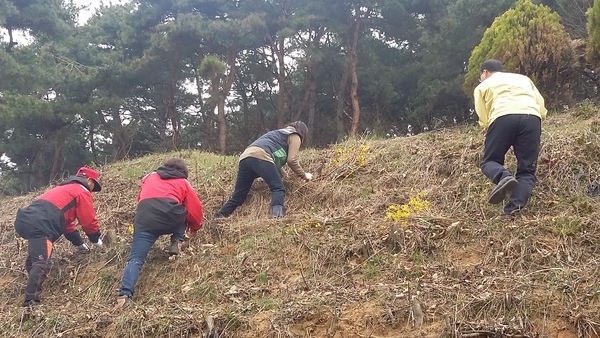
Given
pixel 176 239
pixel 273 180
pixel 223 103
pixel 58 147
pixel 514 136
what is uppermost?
pixel 223 103

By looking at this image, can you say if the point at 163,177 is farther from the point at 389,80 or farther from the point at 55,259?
the point at 389,80

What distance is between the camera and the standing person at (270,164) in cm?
652

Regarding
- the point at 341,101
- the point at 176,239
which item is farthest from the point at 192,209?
the point at 341,101

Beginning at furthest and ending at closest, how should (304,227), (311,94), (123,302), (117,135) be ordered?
(311,94)
(117,135)
(304,227)
(123,302)

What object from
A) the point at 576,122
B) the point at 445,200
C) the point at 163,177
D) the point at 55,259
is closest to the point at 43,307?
the point at 55,259

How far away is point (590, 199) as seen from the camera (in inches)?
→ 198

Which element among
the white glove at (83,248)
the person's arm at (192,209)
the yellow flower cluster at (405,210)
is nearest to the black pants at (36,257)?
the white glove at (83,248)

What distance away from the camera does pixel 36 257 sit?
5.41 meters

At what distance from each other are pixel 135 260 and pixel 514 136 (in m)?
3.56

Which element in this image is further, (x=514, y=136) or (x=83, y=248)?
(x=83, y=248)

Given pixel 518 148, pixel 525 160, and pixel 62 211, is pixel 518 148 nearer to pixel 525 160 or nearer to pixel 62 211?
pixel 525 160

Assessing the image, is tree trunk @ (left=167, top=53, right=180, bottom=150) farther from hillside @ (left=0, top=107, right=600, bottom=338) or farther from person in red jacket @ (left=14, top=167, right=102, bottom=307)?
person in red jacket @ (left=14, top=167, right=102, bottom=307)

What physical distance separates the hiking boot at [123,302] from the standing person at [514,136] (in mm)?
3188

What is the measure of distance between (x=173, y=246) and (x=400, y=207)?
2.27 meters
